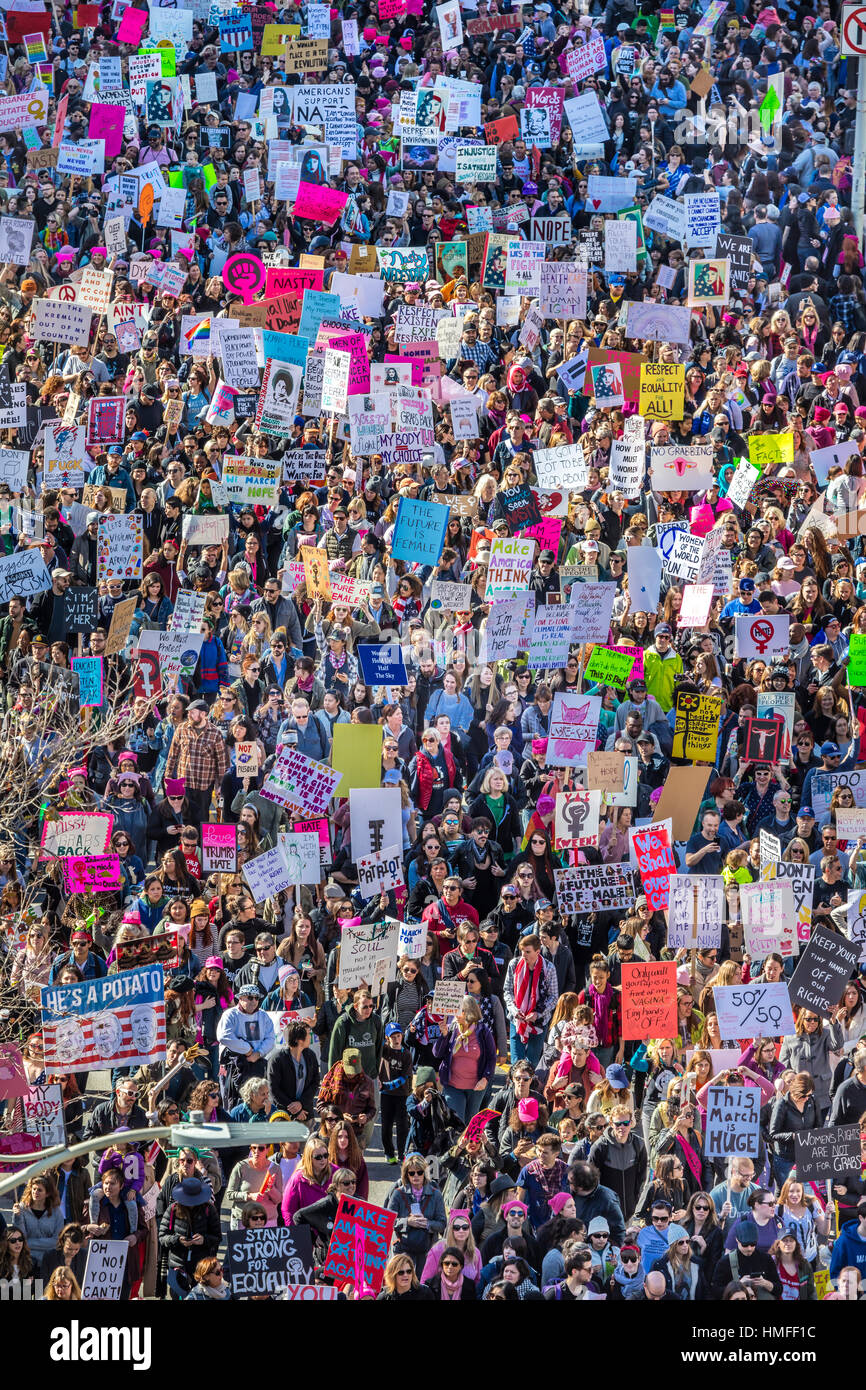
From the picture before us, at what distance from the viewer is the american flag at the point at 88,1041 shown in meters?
11.1

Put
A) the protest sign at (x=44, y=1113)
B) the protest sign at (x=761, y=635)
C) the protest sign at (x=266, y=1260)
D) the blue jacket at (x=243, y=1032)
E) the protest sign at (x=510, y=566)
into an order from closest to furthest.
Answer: the protest sign at (x=266, y=1260), the protest sign at (x=44, y=1113), the blue jacket at (x=243, y=1032), the protest sign at (x=761, y=635), the protest sign at (x=510, y=566)

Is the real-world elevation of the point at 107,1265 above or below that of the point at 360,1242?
below

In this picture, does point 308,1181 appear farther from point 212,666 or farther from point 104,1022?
point 212,666

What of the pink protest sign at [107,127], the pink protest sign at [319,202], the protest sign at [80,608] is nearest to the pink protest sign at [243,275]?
the pink protest sign at [319,202]

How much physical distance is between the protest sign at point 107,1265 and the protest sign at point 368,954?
238 centimetres

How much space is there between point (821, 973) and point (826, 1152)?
1.11 metres

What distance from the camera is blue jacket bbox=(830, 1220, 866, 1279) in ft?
33.2

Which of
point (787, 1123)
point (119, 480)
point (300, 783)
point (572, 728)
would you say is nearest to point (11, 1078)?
point (300, 783)

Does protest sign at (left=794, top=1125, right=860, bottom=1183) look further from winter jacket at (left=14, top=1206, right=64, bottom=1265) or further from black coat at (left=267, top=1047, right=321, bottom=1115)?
winter jacket at (left=14, top=1206, right=64, bottom=1265)

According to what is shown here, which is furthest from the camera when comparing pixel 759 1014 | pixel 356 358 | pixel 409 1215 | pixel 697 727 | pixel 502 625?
pixel 356 358

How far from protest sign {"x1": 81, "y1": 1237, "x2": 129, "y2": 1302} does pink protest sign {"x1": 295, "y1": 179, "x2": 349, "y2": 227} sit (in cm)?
1299

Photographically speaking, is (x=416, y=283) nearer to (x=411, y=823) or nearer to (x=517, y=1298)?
(x=411, y=823)

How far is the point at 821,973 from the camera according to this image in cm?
1137

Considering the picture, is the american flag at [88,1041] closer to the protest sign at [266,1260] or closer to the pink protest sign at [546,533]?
the protest sign at [266,1260]
